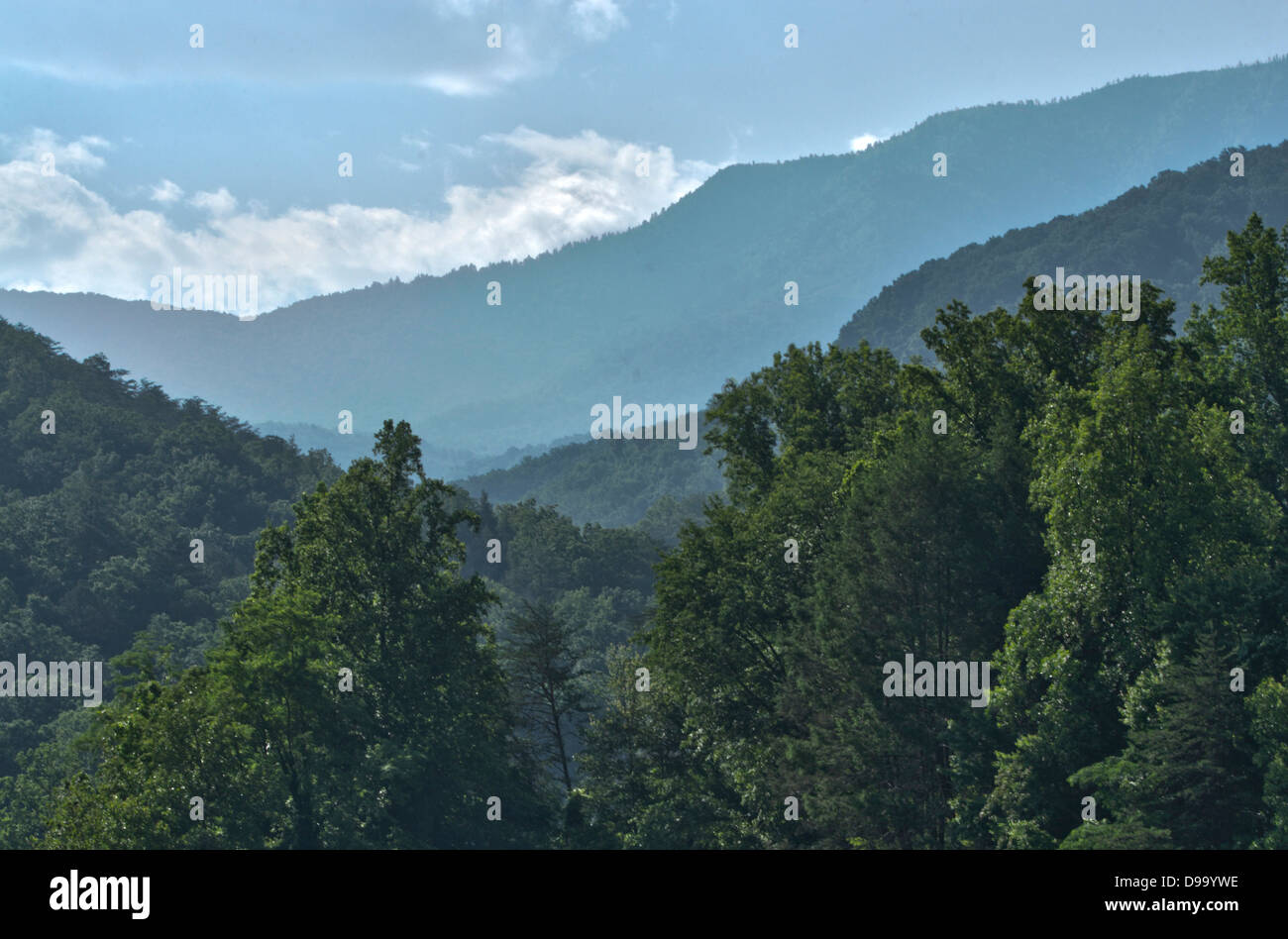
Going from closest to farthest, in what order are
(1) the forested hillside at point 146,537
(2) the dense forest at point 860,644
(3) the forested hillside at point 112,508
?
(2) the dense forest at point 860,644
(1) the forested hillside at point 146,537
(3) the forested hillside at point 112,508

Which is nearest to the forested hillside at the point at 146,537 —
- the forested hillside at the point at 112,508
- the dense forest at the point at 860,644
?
the forested hillside at the point at 112,508

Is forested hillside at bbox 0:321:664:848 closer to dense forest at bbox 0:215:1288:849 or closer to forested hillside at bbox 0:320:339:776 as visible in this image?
forested hillside at bbox 0:320:339:776

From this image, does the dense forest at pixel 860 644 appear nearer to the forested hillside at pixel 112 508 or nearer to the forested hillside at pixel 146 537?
the forested hillside at pixel 146 537

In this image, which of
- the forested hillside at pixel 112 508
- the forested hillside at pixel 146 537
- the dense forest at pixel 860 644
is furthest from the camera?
the forested hillside at pixel 112 508

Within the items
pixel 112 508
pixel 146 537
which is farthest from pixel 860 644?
pixel 112 508

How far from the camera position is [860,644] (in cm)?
3503

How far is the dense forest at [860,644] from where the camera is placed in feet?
88.6

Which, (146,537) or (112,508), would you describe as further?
(112,508)

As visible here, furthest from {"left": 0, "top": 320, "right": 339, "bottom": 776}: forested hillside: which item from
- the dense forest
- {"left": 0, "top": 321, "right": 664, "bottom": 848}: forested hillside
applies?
the dense forest

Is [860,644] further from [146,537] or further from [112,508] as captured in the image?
[112,508]

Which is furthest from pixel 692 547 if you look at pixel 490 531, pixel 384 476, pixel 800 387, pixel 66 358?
pixel 66 358

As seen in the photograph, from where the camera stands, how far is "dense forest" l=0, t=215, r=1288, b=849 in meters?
27.0

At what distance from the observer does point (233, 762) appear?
37.8 meters

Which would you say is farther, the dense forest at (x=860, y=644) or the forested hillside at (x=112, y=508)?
the forested hillside at (x=112, y=508)
